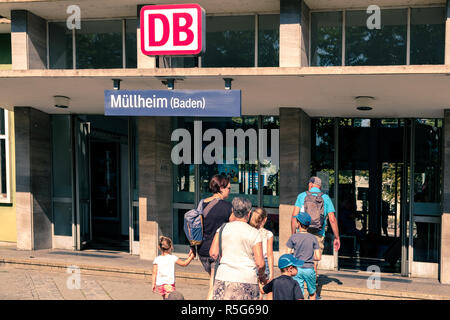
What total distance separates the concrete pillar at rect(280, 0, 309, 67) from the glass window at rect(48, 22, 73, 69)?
481cm

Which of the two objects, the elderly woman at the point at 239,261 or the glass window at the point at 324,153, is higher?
the glass window at the point at 324,153

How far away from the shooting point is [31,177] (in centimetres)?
1174

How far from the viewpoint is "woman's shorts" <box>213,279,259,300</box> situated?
5.36 metres

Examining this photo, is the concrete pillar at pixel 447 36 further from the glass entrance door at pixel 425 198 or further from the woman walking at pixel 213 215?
the woman walking at pixel 213 215

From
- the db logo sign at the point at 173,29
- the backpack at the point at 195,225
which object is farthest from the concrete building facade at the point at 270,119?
the backpack at the point at 195,225

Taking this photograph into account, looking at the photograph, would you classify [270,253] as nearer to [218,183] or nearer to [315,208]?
[218,183]

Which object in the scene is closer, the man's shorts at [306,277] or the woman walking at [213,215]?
the woman walking at [213,215]

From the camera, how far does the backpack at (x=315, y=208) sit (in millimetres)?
7875

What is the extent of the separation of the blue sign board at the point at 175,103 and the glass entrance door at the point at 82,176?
4.78 metres


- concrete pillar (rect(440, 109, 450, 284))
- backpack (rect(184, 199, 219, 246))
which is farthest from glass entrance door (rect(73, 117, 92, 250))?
concrete pillar (rect(440, 109, 450, 284))

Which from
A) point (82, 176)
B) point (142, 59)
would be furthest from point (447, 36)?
point (82, 176)

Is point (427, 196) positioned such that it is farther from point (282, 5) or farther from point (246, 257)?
point (246, 257)

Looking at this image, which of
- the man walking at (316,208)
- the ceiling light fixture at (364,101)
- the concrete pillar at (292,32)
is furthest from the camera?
the concrete pillar at (292,32)
